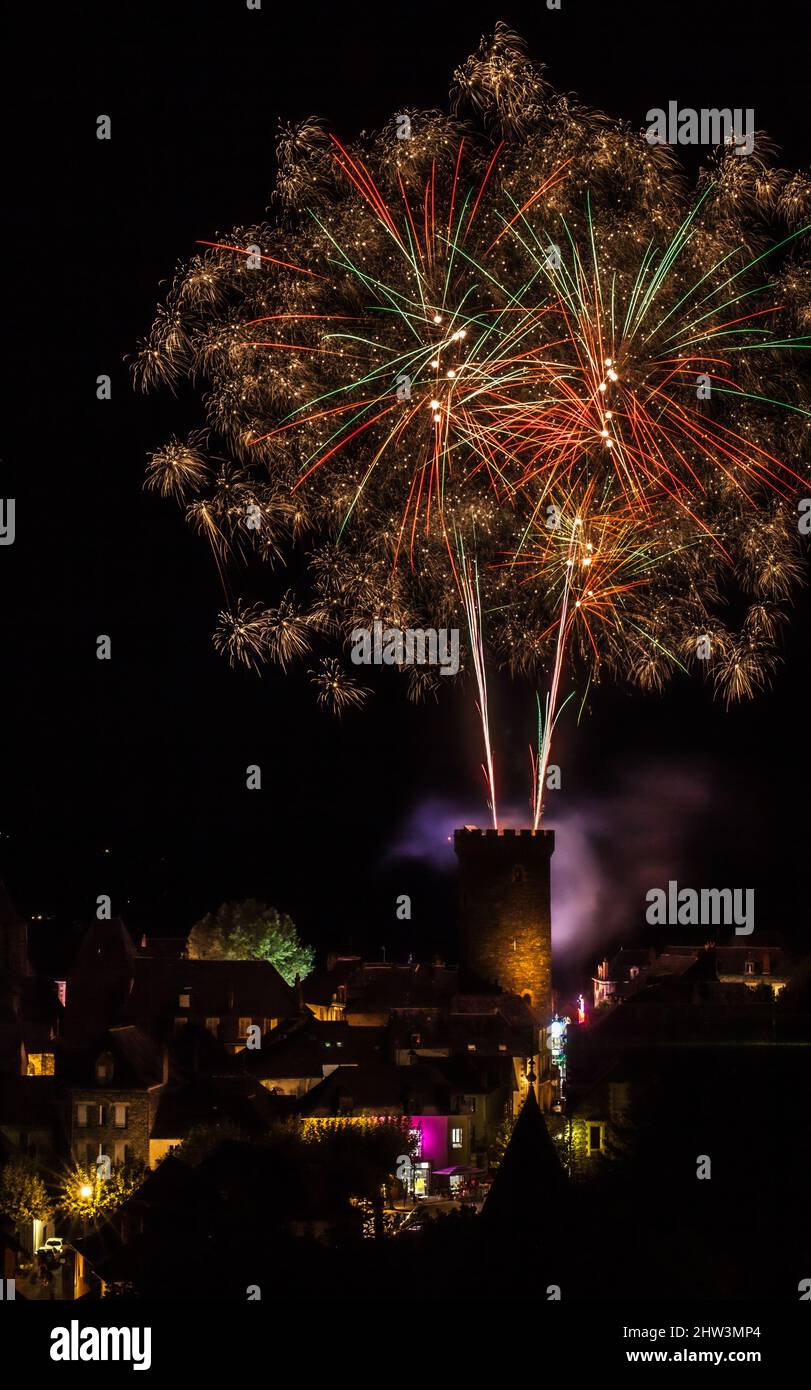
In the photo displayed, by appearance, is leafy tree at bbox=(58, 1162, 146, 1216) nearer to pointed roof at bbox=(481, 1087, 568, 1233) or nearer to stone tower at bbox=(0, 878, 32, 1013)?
pointed roof at bbox=(481, 1087, 568, 1233)

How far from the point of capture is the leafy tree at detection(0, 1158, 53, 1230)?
53.9m

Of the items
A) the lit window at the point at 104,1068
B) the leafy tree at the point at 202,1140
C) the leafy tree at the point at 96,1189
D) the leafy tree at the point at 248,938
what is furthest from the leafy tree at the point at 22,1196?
the leafy tree at the point at 248,938

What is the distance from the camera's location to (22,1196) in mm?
54531

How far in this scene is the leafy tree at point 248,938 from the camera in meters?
101

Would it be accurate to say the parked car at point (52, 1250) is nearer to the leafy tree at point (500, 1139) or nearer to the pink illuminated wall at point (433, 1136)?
the pink illuminated wall at point (433, 1136)

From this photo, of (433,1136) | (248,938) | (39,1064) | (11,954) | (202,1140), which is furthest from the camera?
(248,938)

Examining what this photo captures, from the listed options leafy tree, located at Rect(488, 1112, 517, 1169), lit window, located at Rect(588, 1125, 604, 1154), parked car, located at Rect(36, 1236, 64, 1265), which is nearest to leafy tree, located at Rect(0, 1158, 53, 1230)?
parked car, located at Rect(36, 1236, 64, 1265)

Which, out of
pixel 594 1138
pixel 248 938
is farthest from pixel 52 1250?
pixel 248 938

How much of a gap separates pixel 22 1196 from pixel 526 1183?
20436 mm

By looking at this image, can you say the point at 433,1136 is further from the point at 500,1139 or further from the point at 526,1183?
the point at 526,1183

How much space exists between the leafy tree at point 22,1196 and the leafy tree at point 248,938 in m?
43.8

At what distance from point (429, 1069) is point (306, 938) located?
55.5 metres

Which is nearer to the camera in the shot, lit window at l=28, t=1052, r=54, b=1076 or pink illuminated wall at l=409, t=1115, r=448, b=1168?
pink illuminated wall at l=409, t=1115, r=448, b=1168

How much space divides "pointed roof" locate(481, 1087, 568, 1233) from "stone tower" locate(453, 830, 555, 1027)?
95.2 feet
